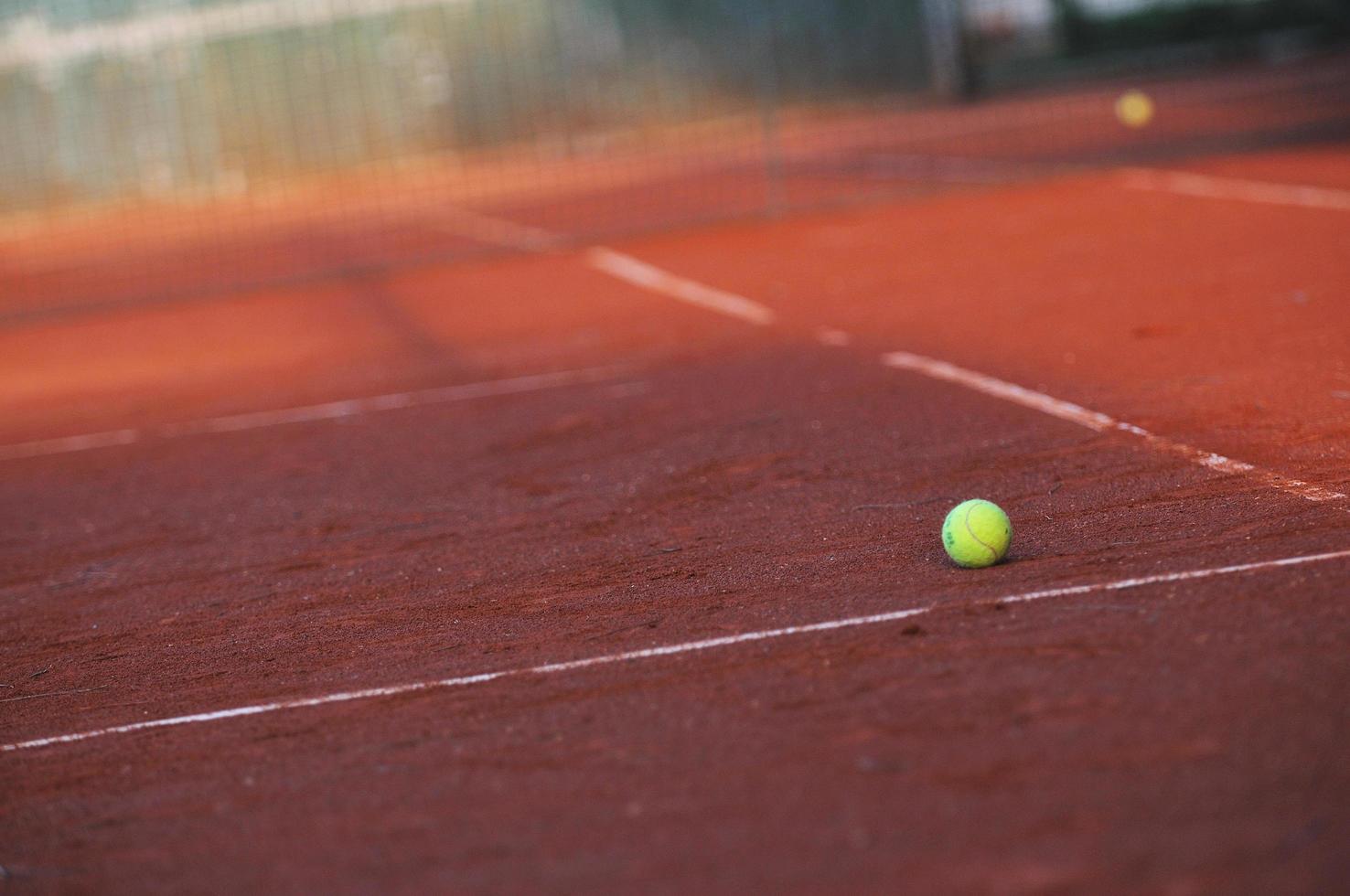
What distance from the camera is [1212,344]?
691 centimetres

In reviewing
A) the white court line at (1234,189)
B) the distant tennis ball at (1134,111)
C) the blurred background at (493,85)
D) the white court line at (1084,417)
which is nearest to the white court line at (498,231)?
the blurred background at (493,85)

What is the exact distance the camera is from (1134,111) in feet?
74.0

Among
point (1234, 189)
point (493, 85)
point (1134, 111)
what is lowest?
point (1234, 189)

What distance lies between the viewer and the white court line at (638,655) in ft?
12.5

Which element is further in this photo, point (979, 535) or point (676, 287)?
point (676, 287)

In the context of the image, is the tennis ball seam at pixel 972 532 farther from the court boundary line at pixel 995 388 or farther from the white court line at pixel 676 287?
the white court line at pixel 676 287

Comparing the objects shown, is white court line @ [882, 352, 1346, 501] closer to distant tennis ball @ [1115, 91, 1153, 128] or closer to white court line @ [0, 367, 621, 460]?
white court line @ [0, 367, 621, 460]

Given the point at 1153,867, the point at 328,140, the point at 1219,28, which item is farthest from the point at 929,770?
the point at 1219,28

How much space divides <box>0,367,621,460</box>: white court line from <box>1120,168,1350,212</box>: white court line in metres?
5.61

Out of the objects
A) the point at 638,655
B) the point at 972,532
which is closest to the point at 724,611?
the point at 638,655

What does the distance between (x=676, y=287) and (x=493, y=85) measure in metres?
22.6

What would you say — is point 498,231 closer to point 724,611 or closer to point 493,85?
point 724,611

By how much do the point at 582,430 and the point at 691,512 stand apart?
1631 mm

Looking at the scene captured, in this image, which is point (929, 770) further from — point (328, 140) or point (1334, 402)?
point (328, 140)
